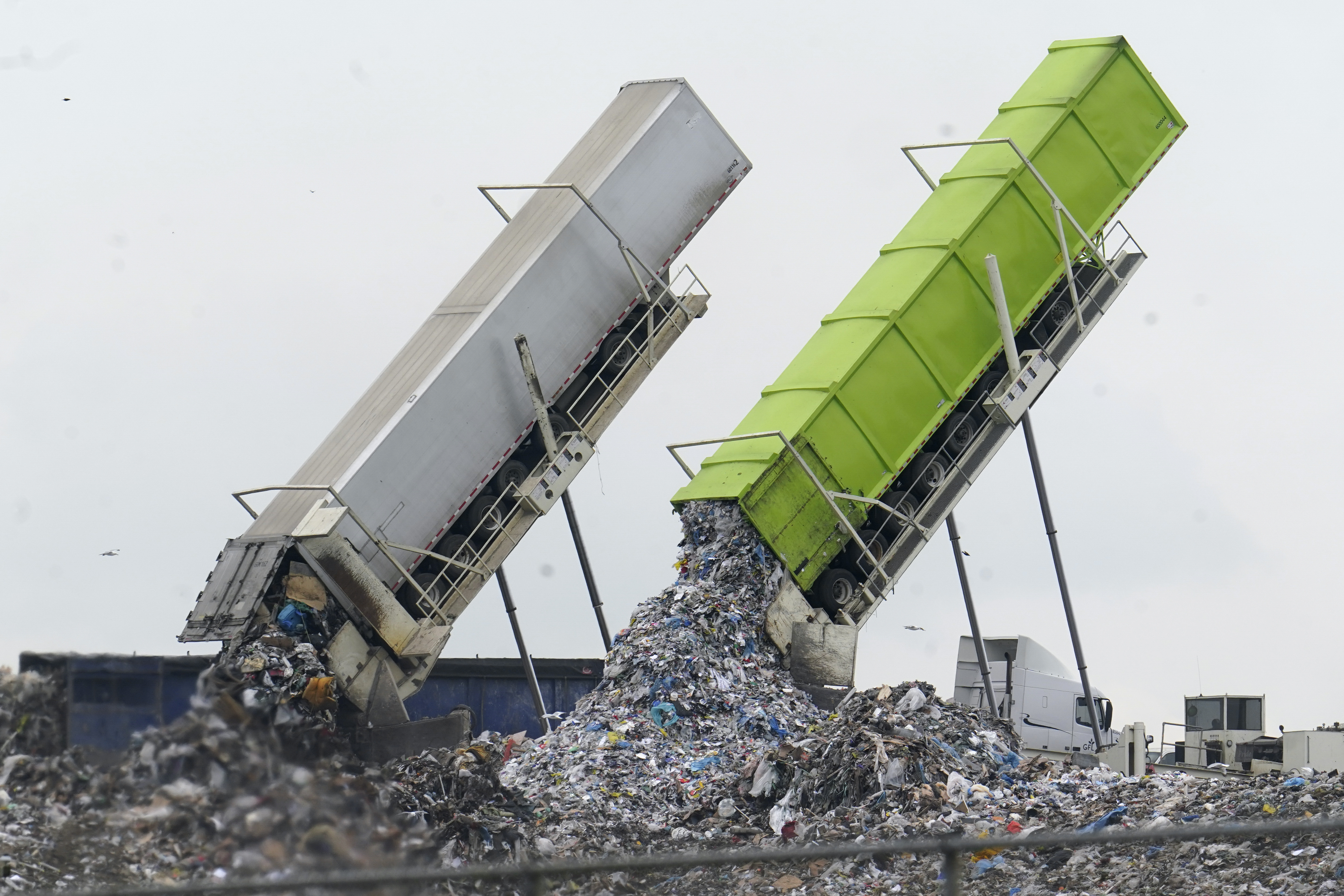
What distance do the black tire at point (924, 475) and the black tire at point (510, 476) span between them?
11.2 ft

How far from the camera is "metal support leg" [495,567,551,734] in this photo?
14555mm

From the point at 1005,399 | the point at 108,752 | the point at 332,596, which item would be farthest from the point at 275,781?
the point at 1005,399

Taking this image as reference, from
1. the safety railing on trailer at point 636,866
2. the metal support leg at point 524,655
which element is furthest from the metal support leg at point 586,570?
the safety railing on trailer at point 636,866

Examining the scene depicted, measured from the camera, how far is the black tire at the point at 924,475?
13.8 meters

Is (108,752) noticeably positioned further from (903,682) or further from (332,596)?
(903,682)

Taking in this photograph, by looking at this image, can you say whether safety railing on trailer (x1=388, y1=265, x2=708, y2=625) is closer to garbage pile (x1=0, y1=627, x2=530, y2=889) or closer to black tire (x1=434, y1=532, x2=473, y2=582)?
black tire (x1=434, y1=532, x2=473, y2=582)

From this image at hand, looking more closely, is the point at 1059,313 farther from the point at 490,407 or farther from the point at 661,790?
the point at 661,790

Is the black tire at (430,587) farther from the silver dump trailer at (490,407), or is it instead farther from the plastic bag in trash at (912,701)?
the plastic bag in trash at (912,701)

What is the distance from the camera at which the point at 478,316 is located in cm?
1252

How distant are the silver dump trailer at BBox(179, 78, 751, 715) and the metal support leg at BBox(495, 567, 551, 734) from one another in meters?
1.55

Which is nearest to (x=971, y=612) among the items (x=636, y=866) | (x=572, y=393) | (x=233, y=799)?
(x=572, y=393)

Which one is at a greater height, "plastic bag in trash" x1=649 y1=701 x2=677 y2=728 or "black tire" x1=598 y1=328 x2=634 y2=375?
"black tire" x1=598 y1=328 x2=634 y2=375

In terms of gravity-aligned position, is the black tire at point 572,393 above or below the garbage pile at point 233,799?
above

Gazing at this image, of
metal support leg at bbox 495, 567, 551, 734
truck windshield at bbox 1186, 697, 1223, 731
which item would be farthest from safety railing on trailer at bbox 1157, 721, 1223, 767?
metal support leg at bbox 495, 567, 551, 734
